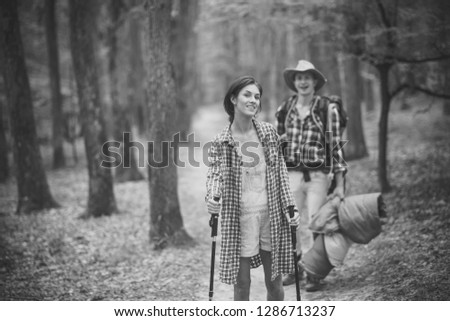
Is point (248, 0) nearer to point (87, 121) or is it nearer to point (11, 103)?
point (87, 121)

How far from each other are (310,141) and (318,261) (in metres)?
1.52

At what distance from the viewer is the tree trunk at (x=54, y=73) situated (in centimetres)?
1499

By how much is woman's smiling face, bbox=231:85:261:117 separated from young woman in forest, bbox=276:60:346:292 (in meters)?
1.59

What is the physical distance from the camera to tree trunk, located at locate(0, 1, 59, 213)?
365 inches

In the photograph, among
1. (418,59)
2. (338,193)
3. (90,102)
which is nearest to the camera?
(338,193)

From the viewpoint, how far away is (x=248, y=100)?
3791 millimetres

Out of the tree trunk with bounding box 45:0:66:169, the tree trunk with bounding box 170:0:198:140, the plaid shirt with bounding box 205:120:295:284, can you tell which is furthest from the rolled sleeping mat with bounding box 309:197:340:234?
the tree trunk with bounding box 170:0:198:140

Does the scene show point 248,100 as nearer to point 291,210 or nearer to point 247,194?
point 247,194

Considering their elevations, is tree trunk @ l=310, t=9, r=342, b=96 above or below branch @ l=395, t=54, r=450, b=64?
above

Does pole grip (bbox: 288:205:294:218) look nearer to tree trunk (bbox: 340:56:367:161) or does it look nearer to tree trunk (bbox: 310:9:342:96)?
tree trunk (bbox: 310:9:342:96)

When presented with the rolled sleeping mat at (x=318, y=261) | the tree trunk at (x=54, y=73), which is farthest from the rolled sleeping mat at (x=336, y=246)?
the tree trunk at (x=54, y=73)

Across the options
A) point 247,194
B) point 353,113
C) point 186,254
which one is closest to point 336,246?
point 247,194
